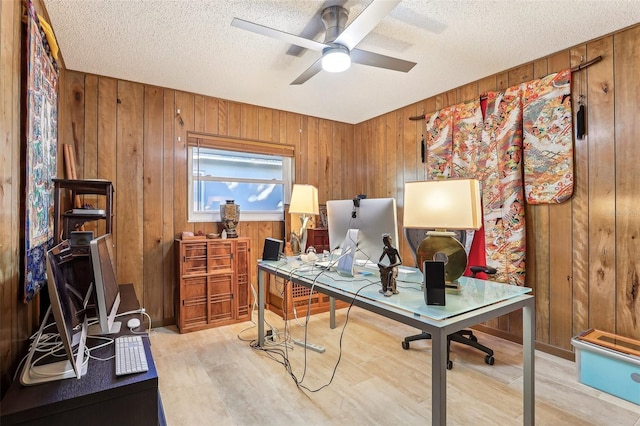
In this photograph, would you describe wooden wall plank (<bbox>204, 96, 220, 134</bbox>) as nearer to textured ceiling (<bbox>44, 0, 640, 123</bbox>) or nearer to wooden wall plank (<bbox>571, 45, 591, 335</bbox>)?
textured ceiling (<bbox>44, 0, 640, 123</bbox>)

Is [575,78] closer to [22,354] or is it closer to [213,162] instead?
[213,162]

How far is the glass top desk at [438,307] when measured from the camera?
3.88ft

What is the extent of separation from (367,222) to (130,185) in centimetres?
240

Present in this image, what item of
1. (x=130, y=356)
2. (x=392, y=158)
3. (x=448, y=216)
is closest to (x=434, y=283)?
(x=448, y=216)

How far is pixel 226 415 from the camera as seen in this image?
6.01ft

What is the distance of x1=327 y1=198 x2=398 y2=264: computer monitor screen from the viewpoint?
1917mm

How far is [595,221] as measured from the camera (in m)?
2.35

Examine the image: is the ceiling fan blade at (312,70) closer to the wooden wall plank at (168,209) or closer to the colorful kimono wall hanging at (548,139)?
the wooden wall plank at (168,209)

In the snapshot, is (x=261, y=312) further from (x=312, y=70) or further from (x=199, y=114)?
(x=199, y=114)

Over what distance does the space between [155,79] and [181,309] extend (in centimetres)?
219

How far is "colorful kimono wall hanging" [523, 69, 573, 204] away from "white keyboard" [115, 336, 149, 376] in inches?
114

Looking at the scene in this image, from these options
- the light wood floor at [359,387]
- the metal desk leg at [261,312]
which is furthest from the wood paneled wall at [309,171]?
the metal desk leg at [261,312]

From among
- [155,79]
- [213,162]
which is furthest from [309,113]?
[155,79]

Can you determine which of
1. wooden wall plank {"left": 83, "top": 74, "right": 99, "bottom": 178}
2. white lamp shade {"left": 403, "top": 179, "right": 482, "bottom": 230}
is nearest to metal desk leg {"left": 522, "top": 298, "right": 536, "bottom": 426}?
white lamp shade {"left": 403, "top": 179, "right": 482, "bottom": 230}
